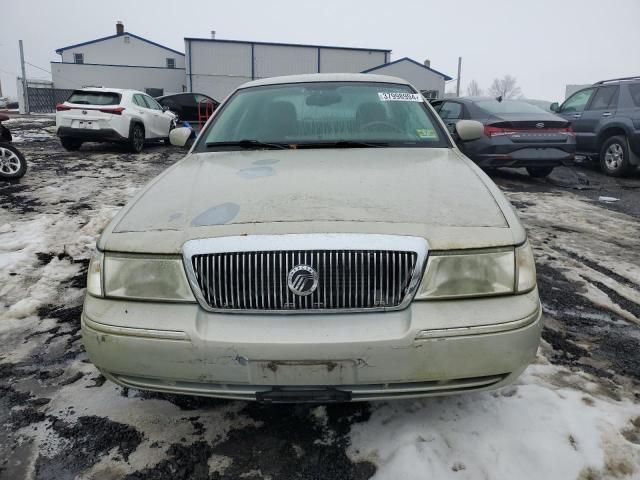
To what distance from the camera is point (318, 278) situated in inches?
64.8

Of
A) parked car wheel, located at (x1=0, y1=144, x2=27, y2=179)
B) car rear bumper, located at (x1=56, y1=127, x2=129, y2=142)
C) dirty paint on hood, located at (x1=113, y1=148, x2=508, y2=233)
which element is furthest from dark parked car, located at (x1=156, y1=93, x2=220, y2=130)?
dirty paint on hood, located at (x1=113, y1=148, x2=508, y2=233)

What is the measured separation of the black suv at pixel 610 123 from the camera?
27.1ft

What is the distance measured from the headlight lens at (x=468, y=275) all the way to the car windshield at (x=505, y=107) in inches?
273

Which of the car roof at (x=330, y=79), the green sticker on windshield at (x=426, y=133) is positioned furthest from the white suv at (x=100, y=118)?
the green sticker on windshield at (x=426, y=133)

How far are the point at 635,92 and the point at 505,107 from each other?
8.09 ft

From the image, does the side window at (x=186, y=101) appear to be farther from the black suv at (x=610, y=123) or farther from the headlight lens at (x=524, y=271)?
the headlight lens at (x=524, y=271)

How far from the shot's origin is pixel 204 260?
1700 mm

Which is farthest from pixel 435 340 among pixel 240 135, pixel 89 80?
pixel 89 80

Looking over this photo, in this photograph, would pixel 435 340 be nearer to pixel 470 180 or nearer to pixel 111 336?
pixel 470 180

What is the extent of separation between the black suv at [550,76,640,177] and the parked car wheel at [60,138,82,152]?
11045mm

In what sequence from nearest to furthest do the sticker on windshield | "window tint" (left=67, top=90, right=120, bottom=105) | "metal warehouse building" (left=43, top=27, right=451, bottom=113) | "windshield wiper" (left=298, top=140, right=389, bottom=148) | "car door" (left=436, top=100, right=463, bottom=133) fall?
"windshield wiper" (left=298, top=140, right=389, bottom=148)
the sticker on windshield
"car door" (left=436, top=100, right=463, bottom=133)
"window tint" (left=67, top=90, right=120, bottom=105)
"metal warehouse building" (left=43, top=27, right=451, bottom=113)

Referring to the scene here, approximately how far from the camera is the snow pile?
1.72 metres

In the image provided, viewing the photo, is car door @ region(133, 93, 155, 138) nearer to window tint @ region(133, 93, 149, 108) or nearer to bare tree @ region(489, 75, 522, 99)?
window tint @ region(133, 93, 149, 108)

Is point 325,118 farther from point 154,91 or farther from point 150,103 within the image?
point 154,91
